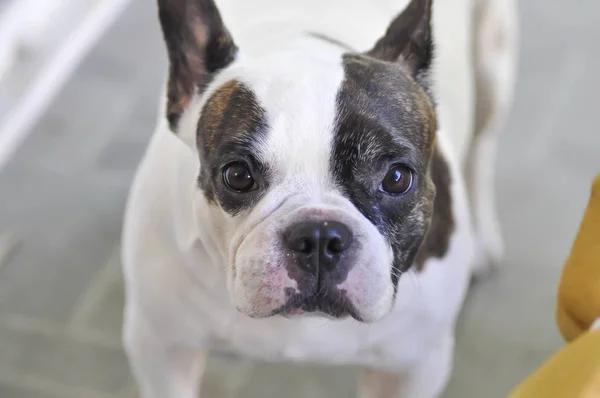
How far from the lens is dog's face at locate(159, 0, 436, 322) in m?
1.09

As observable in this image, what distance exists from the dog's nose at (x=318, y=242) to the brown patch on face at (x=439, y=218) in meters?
0.28

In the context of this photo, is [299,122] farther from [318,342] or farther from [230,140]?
[318,342]

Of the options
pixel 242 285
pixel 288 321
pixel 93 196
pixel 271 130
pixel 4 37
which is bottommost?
pixel 93 196

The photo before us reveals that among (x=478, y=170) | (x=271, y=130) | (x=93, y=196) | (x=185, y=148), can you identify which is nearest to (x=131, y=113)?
(x=93, y=196)

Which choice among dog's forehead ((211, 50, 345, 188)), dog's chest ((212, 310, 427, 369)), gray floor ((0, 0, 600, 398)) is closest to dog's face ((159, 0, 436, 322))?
dog's forehead ((211, 50, 345, 188))

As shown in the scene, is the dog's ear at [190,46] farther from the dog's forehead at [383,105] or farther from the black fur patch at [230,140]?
the dog's forehead at [383,105]

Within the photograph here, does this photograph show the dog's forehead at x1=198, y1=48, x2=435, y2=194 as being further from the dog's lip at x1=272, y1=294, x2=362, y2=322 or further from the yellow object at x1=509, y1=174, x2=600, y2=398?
the yellow object at x1=509, y1=174, x2=600, y2=398

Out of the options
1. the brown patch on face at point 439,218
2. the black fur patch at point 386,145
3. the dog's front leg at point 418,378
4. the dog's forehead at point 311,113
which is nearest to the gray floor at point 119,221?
the dog's front leg at point 418,378

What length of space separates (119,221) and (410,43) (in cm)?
116

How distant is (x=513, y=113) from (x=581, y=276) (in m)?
1.51

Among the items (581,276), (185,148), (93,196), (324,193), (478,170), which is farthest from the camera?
(93,196)

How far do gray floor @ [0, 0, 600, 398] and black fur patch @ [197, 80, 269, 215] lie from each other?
0.85m

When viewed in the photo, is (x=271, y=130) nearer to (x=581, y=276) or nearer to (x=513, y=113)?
(x=581, y=276)

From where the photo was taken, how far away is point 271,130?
3.64 feet
